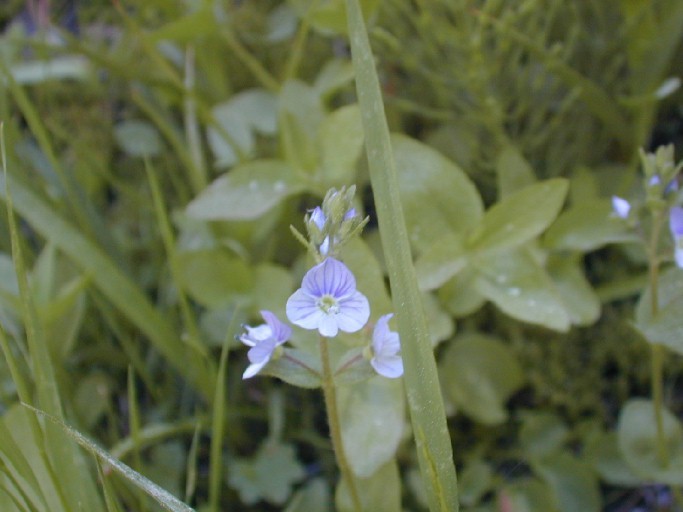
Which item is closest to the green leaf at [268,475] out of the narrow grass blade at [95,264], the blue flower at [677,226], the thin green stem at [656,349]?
the narrow grass blade at [95,264]

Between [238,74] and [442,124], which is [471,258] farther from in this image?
[238,74]

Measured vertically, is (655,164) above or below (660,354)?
above

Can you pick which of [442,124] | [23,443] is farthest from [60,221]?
[442,124]

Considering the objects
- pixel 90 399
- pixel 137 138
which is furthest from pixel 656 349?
pixel 137 138

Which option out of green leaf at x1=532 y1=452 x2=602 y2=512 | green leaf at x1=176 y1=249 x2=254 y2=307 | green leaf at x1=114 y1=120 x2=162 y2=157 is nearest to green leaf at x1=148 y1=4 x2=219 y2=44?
green leaf at x1=114 y1=120 x2=162 y2=157

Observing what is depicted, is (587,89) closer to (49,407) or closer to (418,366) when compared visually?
(418,366)

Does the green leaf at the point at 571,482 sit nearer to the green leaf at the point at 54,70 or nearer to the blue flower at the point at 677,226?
the blue flower at the point at 677,226
